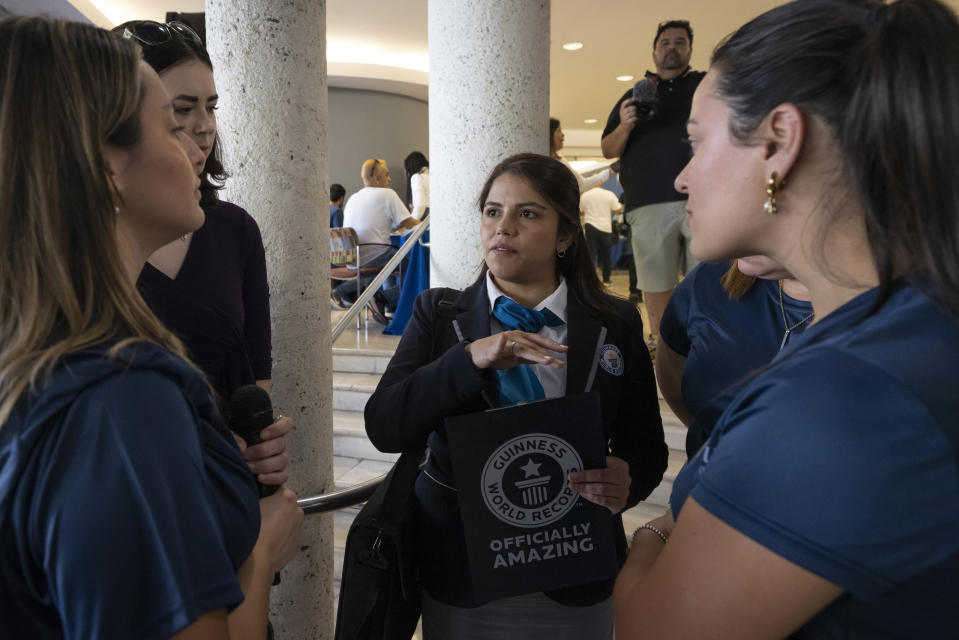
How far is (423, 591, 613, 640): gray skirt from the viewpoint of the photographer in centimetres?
144

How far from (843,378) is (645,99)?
Answer: 9.32ft

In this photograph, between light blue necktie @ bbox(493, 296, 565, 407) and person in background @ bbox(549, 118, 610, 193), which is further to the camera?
person in background @ bbox(549, 118, 610, 193)

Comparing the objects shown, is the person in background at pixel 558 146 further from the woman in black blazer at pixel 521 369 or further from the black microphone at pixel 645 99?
the woman in black blazer at pixel 521 369

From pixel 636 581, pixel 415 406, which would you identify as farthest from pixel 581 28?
pixel 636 581

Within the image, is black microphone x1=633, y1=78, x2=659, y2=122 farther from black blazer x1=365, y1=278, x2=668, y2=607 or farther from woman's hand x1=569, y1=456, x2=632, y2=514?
woman's hand x1=569, y1=456, x2=632, y2=514

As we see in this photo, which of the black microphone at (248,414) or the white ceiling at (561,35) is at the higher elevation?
the white ceiling at (561,35)

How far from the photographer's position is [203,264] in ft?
4.74

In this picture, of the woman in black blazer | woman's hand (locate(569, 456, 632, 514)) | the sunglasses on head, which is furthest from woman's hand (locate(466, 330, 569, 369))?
the sunglasses on head

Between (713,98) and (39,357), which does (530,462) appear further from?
(39,357)

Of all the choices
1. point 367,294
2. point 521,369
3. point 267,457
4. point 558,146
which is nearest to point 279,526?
point 267,457

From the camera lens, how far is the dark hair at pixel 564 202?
180cm

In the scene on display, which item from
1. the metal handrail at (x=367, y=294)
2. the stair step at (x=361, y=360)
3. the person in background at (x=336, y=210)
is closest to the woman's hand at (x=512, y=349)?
the metal handrail at (x=367, y=294)

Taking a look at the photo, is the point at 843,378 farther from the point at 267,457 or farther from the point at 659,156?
the point at 659,156

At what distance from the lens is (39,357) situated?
25.7 inches
